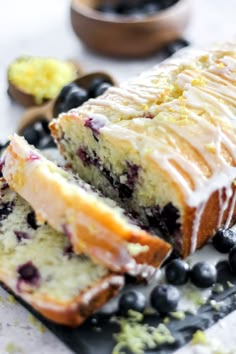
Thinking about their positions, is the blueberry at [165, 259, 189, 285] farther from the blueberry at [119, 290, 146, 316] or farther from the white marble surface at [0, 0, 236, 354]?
the white marble surface at [0, 0, 236, 354]

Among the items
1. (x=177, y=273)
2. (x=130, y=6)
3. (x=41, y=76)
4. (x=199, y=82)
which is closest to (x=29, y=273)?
(x=177, y=273)

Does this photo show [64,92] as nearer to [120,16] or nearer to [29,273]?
[120,16]

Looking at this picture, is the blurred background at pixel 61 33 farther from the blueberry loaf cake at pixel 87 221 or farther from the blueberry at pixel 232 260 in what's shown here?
the blueberry at pixel 232 260

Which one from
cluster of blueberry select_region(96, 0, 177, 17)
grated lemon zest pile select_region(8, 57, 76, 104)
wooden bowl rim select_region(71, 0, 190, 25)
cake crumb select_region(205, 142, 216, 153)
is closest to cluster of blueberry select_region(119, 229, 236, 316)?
cake crumb select_region(205, 142, 216, 153)

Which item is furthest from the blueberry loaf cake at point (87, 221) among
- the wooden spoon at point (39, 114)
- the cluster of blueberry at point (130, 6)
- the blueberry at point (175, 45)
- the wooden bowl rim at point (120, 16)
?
the cluster of blueberry at point (130, 6)

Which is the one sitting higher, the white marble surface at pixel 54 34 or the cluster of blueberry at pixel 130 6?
the cluster of blueberry at pixel 130 6

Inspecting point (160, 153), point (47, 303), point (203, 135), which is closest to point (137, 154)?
point (160, 153)
